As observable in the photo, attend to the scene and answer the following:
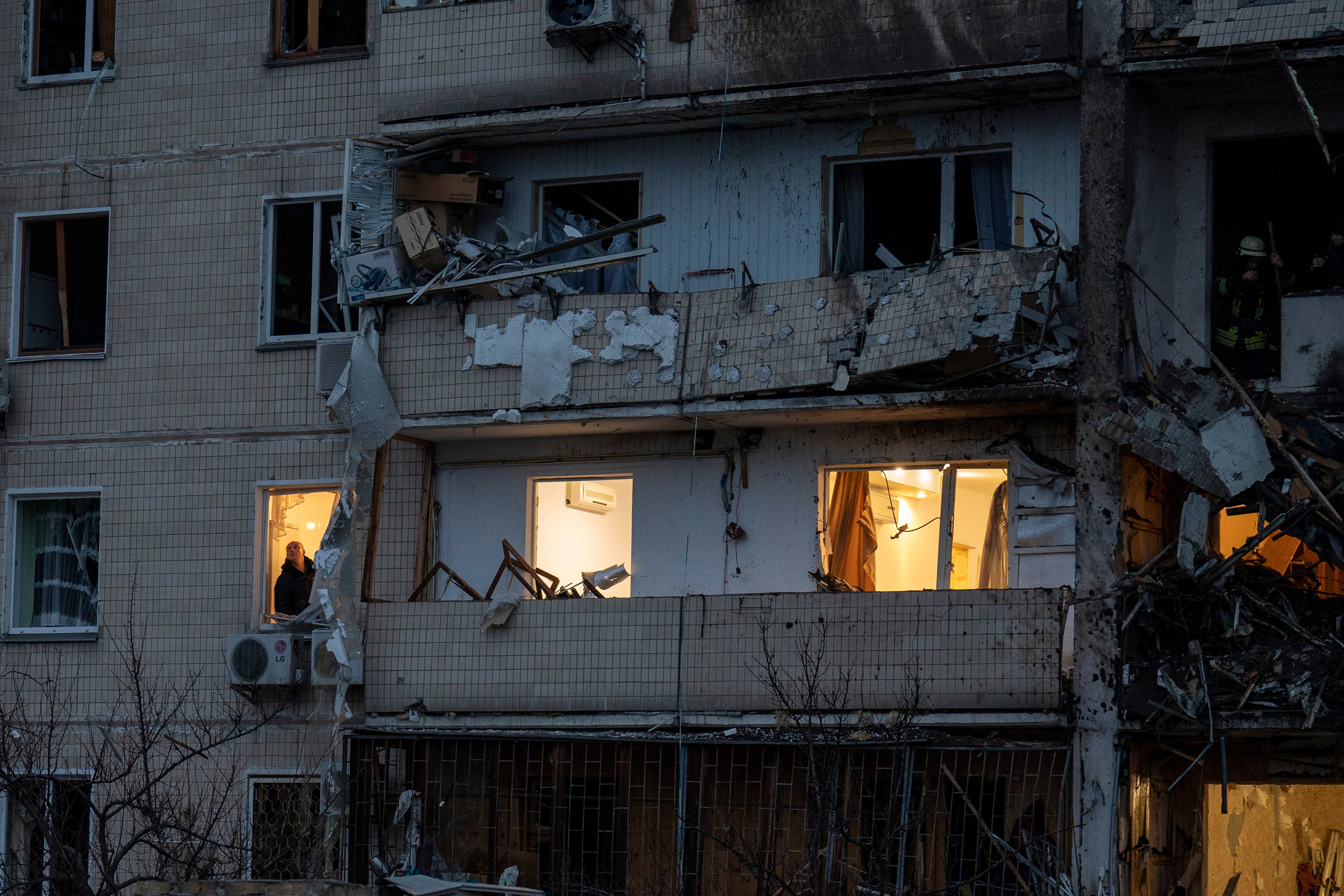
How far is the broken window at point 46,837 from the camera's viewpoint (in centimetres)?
1398

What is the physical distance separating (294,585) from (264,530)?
0.61 meters

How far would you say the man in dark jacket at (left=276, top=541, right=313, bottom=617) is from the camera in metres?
17.4

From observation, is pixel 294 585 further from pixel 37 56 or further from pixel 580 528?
pixel 37 56

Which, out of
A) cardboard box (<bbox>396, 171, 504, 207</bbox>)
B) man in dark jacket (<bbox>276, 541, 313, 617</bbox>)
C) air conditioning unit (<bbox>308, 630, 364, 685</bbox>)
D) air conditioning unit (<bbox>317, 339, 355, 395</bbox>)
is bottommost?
air conditioning unit (<bbox>308, 630, 364, 685</bbox>)

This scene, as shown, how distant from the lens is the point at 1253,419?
46.6 feet

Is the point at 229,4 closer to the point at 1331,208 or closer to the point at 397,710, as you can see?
the point at 397,710

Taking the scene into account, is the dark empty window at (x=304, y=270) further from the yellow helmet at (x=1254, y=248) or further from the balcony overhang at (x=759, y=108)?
the yellow helmet at (x=1254, y=248)

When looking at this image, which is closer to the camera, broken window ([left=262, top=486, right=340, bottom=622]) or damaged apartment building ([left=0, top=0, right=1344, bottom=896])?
damaged apartment building ([left=0, top=0, right=1344, bottom=896])

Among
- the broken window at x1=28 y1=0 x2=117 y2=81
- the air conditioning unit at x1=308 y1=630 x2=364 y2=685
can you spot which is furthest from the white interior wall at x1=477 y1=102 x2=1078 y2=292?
the broken window at x1=28 y1=0 x2=117 y2=81

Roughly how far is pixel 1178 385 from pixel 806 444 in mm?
3221

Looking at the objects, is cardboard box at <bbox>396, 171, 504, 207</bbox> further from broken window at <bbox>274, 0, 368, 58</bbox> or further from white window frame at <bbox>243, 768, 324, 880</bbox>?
white window frame at <bbox>243, 768, 324, 880</bbox>

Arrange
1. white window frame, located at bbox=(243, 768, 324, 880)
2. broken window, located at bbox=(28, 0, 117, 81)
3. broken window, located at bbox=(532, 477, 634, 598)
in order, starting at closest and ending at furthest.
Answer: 1. white window frame, located at bbox=(243, 768, 324, 880)
2. broken window, located at bbox=(532, 477, 634, 598)
3. broken window, located at bbox=(28, 0, 117, 81)

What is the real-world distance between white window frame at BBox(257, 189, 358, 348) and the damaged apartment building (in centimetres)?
4

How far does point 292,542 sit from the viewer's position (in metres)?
17.8
